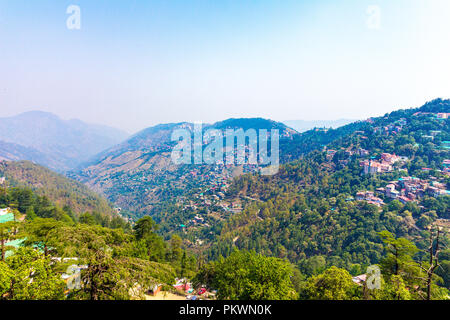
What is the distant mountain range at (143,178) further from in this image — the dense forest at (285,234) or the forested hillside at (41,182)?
the forested hillside at (41,182)

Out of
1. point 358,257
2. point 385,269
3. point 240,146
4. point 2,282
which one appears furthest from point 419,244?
point 240,146

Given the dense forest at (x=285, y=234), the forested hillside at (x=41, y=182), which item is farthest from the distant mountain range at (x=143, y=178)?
the forested hillside at (x=41, y=182)

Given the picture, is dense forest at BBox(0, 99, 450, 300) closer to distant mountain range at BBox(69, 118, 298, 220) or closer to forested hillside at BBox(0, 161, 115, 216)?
forested hillside at BBox(0, 161, 115, 216)

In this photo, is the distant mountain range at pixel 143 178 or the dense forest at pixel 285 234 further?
the distant mountain range at pixel 143 178

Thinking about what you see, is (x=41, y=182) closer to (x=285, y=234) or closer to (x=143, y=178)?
(x=143, y=178)

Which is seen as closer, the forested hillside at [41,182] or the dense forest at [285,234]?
the dense forest at [285,234]

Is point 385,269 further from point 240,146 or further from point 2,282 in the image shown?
point 240,146

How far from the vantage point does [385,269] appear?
8.74m

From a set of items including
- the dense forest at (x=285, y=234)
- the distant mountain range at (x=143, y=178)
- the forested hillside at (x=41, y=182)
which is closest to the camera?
the dense forest at (x=285, y=234)

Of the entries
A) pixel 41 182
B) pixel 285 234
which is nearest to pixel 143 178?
pixel 41 182

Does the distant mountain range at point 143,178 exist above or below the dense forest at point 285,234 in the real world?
below

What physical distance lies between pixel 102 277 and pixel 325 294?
21.4ft

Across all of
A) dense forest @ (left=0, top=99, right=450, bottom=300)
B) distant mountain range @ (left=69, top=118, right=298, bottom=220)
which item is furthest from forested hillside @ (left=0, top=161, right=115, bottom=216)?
distant mountain range @ (left=69, top=118, right=298, bottom=220)

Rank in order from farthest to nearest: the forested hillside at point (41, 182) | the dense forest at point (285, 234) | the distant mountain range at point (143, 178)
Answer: the distant mountain range at point (143, 178) → the forested hillside at point (41, 182) → the dense forest at point (285, 234)
